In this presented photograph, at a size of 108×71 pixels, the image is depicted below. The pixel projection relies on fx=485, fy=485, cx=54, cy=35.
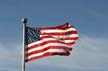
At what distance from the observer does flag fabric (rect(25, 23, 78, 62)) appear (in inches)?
1460

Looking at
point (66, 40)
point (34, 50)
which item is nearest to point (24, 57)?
point (34, 50)

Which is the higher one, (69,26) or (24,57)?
(69,26)

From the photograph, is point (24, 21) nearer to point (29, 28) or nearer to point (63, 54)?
point (29, 28)

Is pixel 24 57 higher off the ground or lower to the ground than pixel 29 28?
lower

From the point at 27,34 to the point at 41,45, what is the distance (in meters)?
1.44

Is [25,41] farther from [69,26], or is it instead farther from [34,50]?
[69,26]

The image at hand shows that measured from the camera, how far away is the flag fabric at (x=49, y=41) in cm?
3709

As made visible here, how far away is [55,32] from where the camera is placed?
37.9m

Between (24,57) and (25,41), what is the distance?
4.66ft

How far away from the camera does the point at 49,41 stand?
3766cm

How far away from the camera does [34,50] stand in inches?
1468

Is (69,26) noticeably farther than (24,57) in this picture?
Yes

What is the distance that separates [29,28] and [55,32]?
2.07m

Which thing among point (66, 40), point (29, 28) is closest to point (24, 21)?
point (29, 28)
